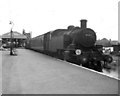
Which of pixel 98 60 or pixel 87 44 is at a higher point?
pixel 87 44

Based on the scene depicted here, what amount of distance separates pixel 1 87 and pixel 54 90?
75.3 inches

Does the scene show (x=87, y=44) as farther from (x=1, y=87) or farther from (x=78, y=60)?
(x=1, y=87)

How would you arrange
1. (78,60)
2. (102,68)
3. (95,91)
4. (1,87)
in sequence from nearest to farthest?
(95,91), (1,87), (78,60), (102,68)

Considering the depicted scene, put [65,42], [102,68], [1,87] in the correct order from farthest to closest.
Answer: [65,42] → [102,68] → [1,87]

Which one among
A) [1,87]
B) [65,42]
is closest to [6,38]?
[65,42]

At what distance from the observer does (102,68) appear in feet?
46.8

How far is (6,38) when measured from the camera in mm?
73125

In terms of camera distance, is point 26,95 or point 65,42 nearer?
point 26,95

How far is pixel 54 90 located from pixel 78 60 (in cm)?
757

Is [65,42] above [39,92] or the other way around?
above

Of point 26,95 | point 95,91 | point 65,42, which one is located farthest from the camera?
point 65,42

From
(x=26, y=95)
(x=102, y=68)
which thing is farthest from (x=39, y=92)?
(x=102, y=68)

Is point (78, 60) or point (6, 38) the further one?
point (6, 38)

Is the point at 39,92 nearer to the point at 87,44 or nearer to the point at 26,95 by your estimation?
the point at 26,95
